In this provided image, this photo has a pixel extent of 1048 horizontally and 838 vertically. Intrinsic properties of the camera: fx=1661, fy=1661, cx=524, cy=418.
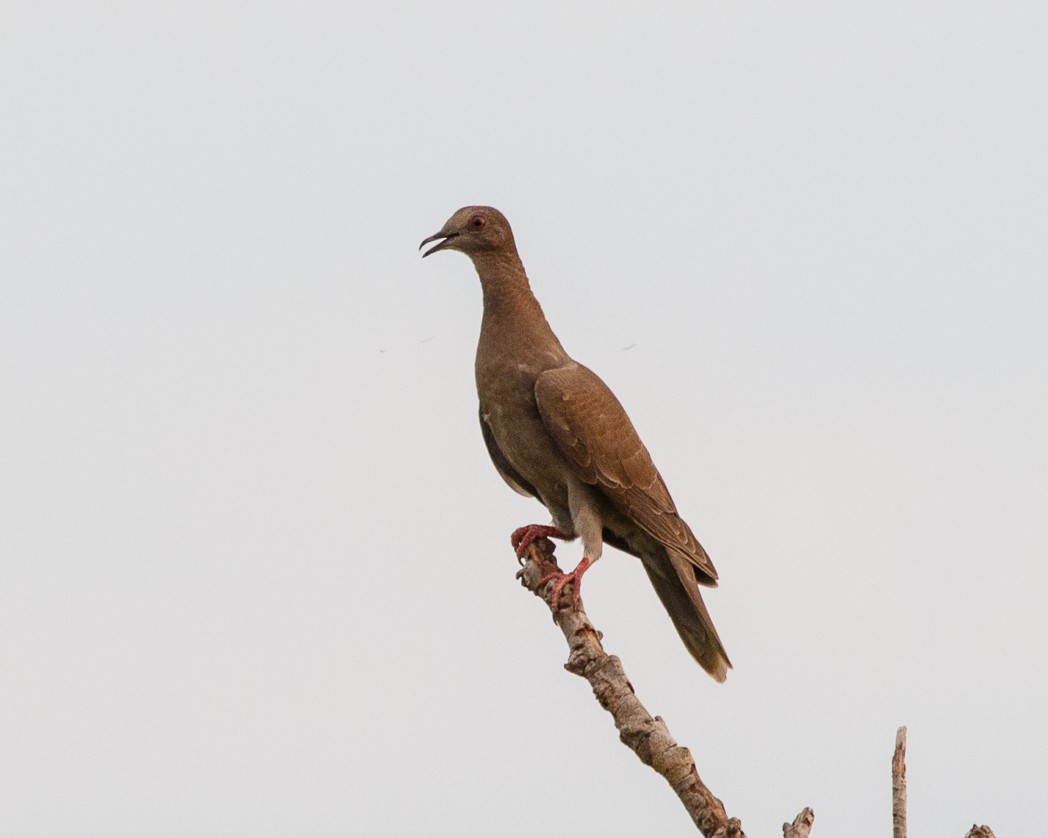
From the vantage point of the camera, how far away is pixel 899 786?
14.1 feet

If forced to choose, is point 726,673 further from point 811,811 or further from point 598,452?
point 811,811

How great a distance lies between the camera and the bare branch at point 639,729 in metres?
5.02

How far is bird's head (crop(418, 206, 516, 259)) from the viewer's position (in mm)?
8773

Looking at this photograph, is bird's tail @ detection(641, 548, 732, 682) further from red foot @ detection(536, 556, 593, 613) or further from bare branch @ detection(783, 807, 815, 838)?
bare branch @ detection(783, 807, 815, 838)

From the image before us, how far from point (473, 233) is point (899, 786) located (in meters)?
5.02

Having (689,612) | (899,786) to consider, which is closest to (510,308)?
(689,612)

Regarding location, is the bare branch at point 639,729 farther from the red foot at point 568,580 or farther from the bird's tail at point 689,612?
the bird's tail at point 689,612

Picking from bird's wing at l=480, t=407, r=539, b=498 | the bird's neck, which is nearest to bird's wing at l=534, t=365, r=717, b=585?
the bird's neck

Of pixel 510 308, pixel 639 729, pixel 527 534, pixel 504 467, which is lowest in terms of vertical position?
pixel 639 729

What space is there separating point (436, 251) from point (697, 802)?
4401mm

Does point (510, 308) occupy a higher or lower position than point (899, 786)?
higher

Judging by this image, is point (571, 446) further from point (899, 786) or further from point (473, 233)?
point (899, 786)

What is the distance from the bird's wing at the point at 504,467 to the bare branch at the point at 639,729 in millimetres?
2255

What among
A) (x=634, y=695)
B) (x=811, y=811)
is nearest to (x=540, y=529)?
(x=634, y=695)
